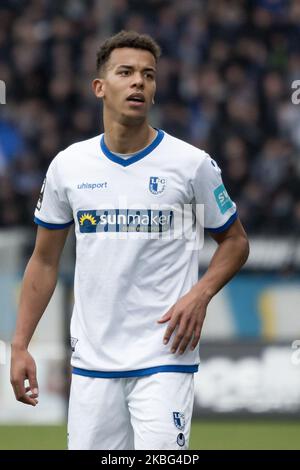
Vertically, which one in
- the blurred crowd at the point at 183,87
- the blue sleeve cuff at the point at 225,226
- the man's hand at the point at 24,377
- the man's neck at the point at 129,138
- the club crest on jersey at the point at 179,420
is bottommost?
the club crest on jersey at the point at 179,420

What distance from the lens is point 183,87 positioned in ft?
51.1

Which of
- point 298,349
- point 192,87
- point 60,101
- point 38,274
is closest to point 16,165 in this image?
point 60,101

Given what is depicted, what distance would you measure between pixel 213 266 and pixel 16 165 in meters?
9.17

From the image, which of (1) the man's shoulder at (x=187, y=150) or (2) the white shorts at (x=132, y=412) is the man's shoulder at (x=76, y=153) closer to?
(1) the man's shoulder at (x=187, y=150)

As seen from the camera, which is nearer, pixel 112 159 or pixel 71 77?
pixel 112 159

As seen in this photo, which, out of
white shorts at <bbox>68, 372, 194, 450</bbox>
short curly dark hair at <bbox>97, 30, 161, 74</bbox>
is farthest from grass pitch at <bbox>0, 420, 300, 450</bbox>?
short curly dark hair at <bbox>97, 30, 161, 74</bbox>

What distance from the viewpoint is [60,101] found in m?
15.7

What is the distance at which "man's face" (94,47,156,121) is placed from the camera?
591 centimetres

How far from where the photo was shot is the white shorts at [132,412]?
5719mm

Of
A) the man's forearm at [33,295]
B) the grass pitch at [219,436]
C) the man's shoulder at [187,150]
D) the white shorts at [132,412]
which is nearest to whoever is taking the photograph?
the white shorts at [132,412]

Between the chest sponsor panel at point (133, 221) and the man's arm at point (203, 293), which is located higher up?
the chest sponsor panel at point (133, 221)

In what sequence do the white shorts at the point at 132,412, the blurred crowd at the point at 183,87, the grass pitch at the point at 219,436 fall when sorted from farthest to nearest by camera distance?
the blurred crowd at the point at 183,87 < the grass pitch at the point at 219,436 < the white shorts at the point at 132,412

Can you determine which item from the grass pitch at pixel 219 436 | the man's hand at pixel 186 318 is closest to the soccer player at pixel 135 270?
the man's hand at pixel 186 318

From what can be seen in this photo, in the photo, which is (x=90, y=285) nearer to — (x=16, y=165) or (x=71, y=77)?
(x=16, y=165)
